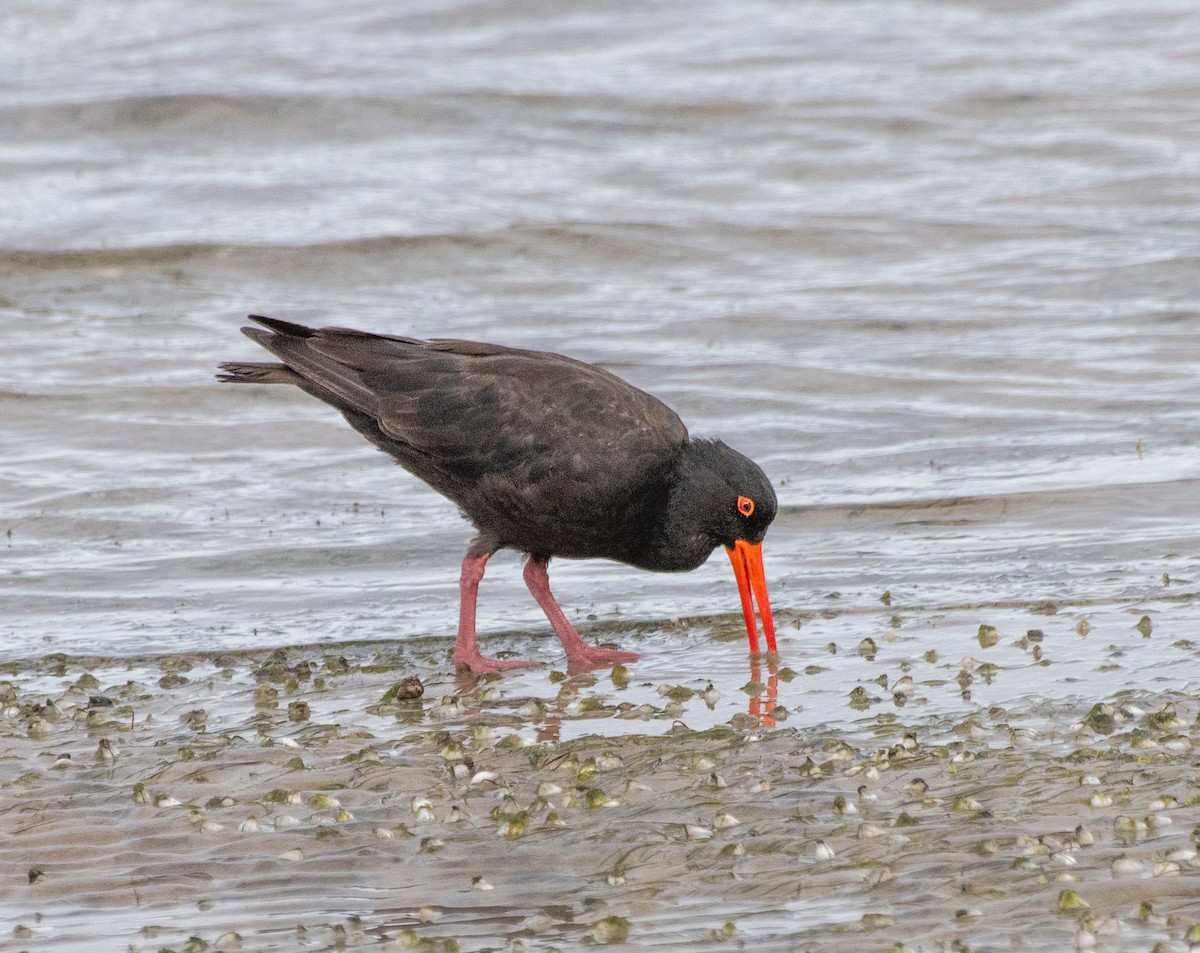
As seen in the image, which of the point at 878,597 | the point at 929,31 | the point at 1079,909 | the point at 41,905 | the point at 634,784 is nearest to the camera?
the point at 1079,909

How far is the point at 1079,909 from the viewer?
14.4 ft

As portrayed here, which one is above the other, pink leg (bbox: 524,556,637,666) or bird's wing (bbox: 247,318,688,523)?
bird's wing (bbox: 247,318,688,523)

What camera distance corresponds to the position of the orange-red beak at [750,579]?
23.4 ft

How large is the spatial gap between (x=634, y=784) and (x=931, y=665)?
5.74 feet

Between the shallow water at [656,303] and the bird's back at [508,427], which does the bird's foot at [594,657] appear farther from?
the bird's back at [508,427]

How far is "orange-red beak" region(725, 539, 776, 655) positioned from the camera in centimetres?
712

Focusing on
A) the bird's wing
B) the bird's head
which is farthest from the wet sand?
the bird's wing

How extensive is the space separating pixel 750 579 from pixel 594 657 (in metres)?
0.77

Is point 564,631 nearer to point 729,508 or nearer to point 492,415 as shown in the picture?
point 729,508

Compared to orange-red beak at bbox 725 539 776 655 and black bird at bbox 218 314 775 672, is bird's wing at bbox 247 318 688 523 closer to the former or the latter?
black bird at bbox 218 314 775 672

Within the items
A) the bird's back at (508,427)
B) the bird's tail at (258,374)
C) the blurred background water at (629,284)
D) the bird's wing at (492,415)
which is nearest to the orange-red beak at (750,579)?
the blurred background water at (629,284)

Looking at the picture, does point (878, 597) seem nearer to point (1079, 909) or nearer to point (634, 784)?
point (634, 784)

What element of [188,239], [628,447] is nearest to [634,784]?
[628,447]

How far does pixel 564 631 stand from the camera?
7.23 metres
